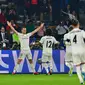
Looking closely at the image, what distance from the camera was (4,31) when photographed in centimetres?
2695

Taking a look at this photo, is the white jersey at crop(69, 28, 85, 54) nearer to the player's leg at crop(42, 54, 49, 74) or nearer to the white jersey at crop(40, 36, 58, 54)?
the white jersey at crop(40, 36, 58, 54)

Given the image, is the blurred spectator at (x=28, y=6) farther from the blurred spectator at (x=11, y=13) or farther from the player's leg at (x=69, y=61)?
the player's leg at (x=69, y=61)

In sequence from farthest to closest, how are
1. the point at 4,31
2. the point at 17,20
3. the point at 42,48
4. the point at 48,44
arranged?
the point at 17,20 → the point at 4,31 → the point at 42,48 → the point at 48,44

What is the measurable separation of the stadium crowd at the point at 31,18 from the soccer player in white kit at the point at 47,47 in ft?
12.9

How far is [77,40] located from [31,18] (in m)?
14.0

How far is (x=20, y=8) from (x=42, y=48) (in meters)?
6.60

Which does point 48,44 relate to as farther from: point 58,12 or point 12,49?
point 58,12

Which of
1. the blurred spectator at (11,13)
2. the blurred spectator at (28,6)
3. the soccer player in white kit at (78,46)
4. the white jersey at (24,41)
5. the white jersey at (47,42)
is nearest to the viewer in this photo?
the soccer player in white kit at (78,46)

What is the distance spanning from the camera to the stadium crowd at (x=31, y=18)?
90.5 feet

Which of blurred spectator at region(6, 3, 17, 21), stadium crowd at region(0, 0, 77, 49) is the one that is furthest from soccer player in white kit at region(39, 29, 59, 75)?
blurred spectator at region(6, 3, 17, 21)

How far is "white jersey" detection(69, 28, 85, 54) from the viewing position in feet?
52.2

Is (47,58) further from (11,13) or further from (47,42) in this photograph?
(11,13)

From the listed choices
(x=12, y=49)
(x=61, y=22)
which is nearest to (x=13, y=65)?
(x=12, y=49)

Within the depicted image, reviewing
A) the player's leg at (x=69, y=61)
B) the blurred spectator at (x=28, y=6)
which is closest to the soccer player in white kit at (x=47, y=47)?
the player's leg at (x=69, y=61)
